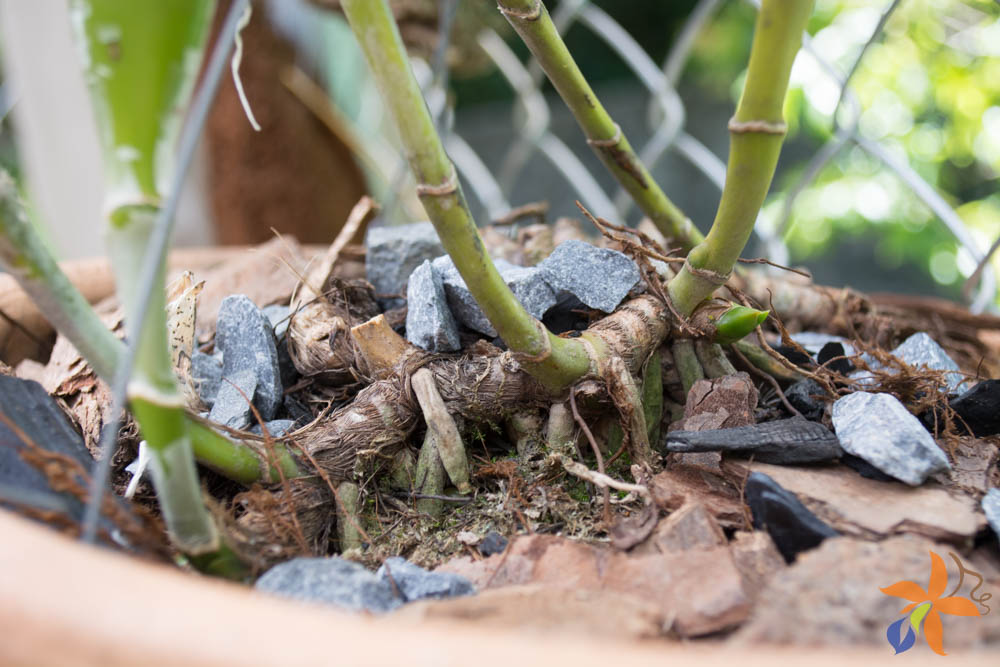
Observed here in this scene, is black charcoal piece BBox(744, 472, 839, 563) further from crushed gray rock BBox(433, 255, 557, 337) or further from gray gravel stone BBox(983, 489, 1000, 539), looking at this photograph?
crushed gray rock BBox(433, 255, 557, 337)

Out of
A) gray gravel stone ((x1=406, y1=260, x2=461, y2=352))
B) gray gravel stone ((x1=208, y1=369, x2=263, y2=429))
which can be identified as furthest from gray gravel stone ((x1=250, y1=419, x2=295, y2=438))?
gray gravel stone ((x1=406, y1=260, x2=461, y2=352))

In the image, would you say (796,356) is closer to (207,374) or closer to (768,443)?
(768,443)

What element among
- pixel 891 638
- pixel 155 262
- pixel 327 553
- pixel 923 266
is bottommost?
pixel 923 266

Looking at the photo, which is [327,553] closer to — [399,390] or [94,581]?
[399,390]

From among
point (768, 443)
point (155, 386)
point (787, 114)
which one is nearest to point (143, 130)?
point (155, 386)

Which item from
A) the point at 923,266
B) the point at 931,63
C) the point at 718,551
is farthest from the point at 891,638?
the point at 923,266

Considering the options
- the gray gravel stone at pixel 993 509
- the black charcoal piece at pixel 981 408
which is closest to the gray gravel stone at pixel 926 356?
the black charcoal piece at pixel 981 408
